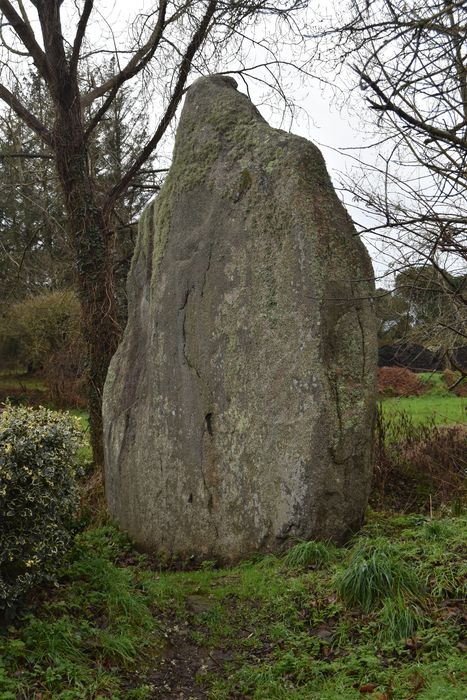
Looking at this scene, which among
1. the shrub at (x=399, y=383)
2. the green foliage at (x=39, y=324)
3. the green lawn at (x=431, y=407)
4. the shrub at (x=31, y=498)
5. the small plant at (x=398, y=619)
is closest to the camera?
the small plant at (x=398, y=619)

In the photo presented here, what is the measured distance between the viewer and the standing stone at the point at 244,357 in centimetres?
600

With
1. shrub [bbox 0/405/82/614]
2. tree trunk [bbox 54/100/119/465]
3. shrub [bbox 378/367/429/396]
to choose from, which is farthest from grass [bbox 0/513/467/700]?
shrub [bbox 378/367/429/396]

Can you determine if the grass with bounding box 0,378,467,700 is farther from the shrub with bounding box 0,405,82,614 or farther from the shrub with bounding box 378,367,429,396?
the shrub with bounding box 378,367,429,396

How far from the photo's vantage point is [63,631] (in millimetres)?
4473

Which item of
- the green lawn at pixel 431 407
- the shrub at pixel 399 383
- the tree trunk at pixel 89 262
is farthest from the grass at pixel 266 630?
the shrub at pixel 399 383

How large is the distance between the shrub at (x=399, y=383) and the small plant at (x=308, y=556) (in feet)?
41.5

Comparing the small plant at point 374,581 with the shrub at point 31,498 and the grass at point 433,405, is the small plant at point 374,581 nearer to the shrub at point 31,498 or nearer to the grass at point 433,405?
the shrub at point 31,498

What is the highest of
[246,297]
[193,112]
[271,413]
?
[193,112]

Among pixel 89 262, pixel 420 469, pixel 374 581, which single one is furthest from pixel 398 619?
pixel 89 262

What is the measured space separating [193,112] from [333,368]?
10.4ft

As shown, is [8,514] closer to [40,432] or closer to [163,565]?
[40,432]

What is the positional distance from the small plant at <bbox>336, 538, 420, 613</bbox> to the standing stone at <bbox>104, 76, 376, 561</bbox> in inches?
42.8

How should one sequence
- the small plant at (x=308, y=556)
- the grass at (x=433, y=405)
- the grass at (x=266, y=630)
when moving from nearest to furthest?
the grass at (x=266, y=630), the small plant at (x=308, y=556), the grass at (x=433, y=405)

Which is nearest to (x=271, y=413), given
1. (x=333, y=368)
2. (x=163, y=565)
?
(x=333, y=368)
